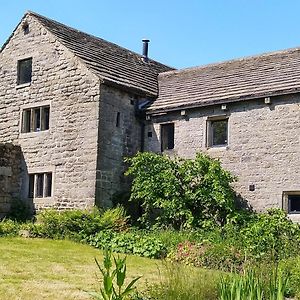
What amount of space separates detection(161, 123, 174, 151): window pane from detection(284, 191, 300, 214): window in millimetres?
4991

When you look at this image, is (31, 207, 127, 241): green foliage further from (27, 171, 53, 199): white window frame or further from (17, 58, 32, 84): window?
(17, 58, 32, 84): window

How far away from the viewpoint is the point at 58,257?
1417cm

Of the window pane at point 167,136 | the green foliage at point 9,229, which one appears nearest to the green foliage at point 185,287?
the green foliage at point 9,229

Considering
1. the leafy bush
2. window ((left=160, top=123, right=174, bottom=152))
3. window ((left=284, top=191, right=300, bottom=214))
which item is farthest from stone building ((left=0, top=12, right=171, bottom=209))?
window ((left=284, top=191, right=300, bottom=214))

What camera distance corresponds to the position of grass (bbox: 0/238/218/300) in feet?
28.3

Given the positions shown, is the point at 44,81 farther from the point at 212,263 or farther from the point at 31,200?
the point at 212,263

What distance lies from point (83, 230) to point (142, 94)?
6.59m

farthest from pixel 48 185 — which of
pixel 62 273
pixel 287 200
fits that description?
pixel 62 273

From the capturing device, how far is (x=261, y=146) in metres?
19.2

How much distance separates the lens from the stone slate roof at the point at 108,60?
861 inches

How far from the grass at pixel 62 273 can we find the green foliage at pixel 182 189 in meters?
3.42

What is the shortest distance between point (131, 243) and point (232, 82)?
25.7 feet

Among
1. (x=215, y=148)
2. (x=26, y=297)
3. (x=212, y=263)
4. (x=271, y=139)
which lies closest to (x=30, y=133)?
(x=215, y=148)

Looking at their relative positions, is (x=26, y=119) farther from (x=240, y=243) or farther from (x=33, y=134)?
(x=240, y=243)
